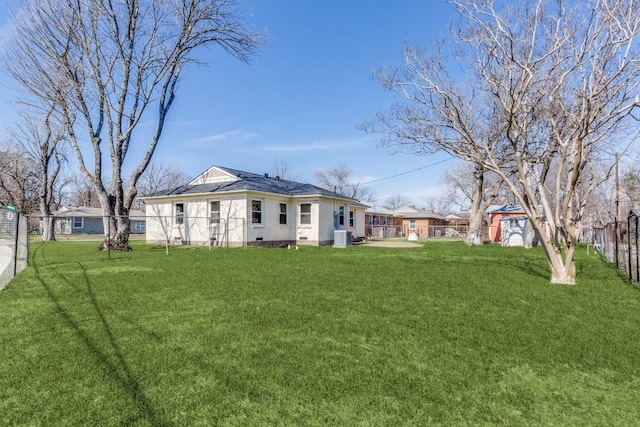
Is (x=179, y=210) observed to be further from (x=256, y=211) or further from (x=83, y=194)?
(x=83, y=194)

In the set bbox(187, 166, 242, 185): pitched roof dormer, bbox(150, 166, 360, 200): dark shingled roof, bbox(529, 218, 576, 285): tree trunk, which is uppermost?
bbox(187, 166, 242, 185): pitched roof dormer

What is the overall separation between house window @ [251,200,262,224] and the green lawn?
1132 cm

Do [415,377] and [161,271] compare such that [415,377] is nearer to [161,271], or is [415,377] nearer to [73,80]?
[161,271]

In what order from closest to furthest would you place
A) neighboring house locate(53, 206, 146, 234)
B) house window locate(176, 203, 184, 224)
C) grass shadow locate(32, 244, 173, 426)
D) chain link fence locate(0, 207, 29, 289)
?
grass shadow locate(32, 244, 173, 426) → chain link fence locate(0, 207, 29, 289) → house window locate(176, 203, 184, 224) → neighboring house locate(53, 206, 146, 234)

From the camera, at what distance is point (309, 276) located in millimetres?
8102

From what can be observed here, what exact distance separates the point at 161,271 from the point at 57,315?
13.4 feet

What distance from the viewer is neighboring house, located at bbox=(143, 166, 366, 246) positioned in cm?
1789

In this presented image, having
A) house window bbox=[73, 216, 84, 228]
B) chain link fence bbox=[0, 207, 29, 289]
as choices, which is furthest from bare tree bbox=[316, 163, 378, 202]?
chain link fence bbox=[0, 207, 29, 289]

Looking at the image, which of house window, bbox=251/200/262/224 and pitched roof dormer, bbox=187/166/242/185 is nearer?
house window, bbox=251/200/262/224

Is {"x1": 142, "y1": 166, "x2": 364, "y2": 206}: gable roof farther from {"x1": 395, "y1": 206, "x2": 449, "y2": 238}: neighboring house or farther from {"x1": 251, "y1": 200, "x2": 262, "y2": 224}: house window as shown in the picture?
{"x1": 395, "y1": 206, "x2": 449, "y2": 238}: neighboring house

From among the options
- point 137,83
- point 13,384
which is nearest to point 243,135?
point 137,83

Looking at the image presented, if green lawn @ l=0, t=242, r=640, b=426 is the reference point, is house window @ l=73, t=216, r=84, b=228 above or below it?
above

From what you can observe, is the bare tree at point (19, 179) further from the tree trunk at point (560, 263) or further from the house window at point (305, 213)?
the tree trunk at point (560, 263)

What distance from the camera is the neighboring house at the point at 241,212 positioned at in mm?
17891
